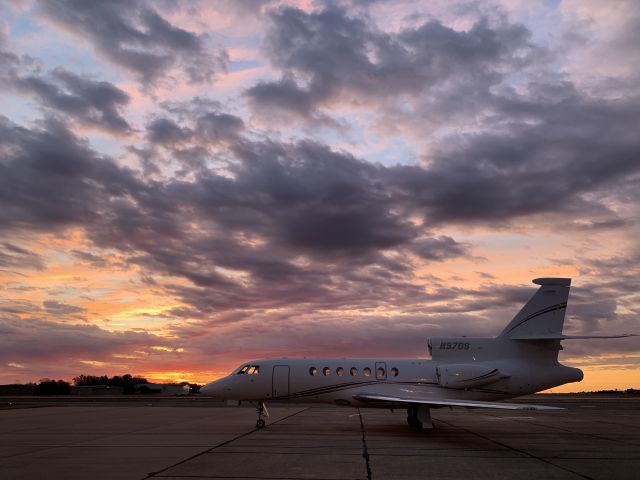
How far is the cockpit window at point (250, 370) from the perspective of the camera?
2450 cm

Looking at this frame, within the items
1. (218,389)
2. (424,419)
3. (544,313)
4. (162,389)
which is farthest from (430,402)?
(162,389)

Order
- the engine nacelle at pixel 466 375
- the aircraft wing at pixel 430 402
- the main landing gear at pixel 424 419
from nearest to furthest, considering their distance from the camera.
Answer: the aircraft wing at pixel 430 402, the main landing gear at pixel 424 419, the engine nacelle at pixel 466 375

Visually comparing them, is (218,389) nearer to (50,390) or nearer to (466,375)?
(466,375)

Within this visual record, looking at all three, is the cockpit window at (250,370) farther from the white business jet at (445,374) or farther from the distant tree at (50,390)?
the distant tree at (50,390)

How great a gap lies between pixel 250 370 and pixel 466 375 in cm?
919

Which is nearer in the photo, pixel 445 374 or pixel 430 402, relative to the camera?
pixel 430 402

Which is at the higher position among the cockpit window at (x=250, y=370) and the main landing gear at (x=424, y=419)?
the cockpit window at (x=250, y=370)

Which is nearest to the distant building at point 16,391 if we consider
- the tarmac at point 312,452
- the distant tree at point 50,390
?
the distant tree at point 50,390

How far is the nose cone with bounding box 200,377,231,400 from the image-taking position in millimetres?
24234

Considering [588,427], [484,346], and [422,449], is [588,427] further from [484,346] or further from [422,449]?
[422,449]

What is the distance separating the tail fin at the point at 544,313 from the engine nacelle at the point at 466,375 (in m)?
1.91

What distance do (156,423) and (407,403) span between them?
39.3ft

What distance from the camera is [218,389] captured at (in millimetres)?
24328

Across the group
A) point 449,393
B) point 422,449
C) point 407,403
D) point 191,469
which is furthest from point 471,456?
point 449,393
